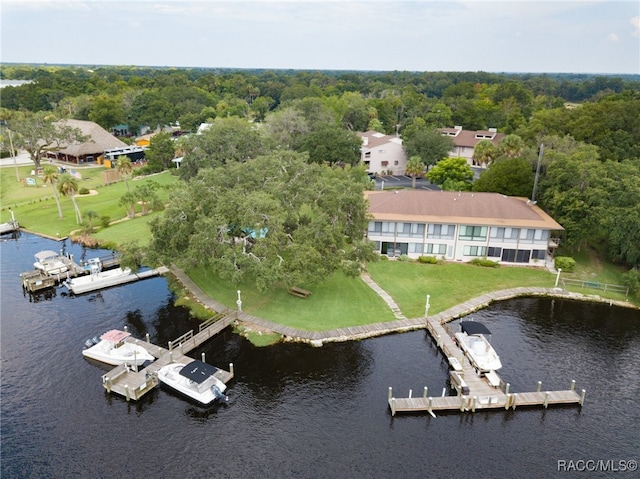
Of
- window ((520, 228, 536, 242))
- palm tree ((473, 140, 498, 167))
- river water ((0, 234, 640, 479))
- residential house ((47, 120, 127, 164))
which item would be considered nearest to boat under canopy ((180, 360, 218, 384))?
river water ((0, 234, 640, 479))

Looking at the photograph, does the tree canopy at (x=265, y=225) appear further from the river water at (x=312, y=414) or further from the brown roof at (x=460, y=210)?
the brown roof at (x=460, y=210)

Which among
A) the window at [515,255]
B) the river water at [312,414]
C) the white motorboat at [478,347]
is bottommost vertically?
the river water at [312,414]

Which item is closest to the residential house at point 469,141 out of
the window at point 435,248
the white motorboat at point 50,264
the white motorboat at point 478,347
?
the window at point 435,248

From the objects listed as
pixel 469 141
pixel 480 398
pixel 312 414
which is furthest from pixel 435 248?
pixel 469 141

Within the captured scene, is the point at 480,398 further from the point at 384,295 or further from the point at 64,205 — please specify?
the point at 64,205

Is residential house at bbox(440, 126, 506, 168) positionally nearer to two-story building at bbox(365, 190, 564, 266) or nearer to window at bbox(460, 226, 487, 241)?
two-story building at bbox(365, 190, 564, 266)

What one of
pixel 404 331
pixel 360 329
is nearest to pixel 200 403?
pixel 360 329

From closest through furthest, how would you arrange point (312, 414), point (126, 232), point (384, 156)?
point (312, 414) → point (126, 232) → point (384, 156)
